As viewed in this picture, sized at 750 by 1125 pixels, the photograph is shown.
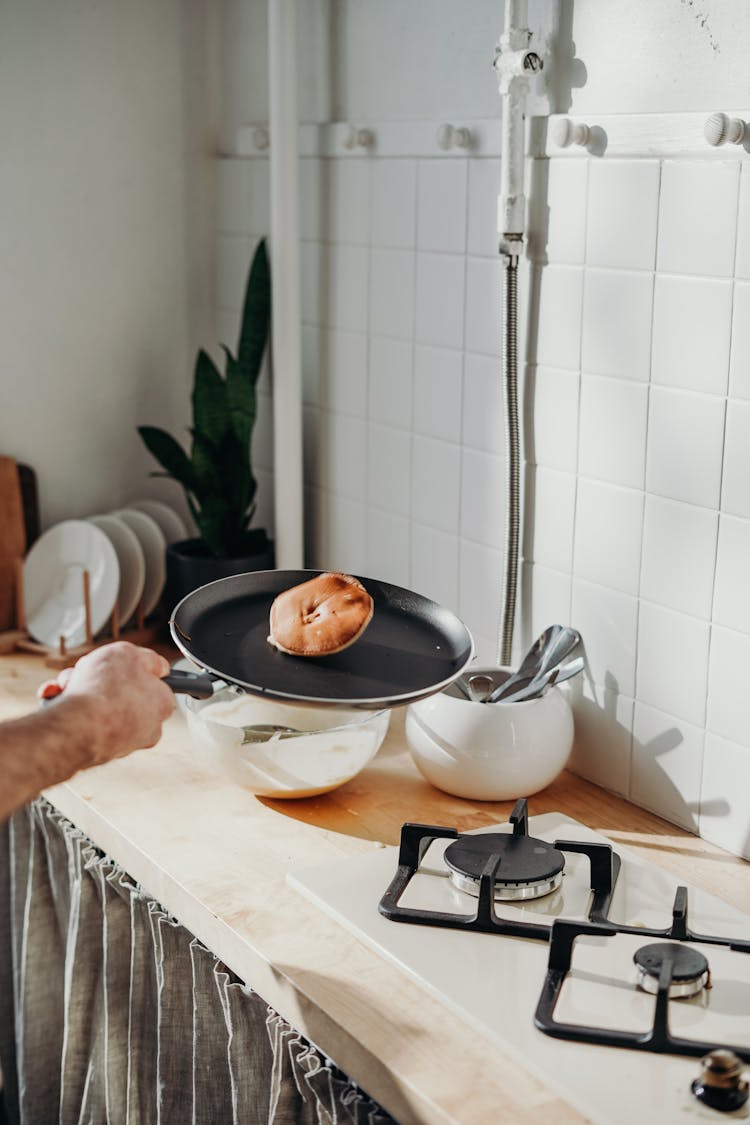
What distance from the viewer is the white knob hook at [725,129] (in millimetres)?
1250

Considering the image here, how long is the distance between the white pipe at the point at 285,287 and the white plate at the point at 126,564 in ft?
0.75

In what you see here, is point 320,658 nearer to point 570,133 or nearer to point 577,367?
point 577,367

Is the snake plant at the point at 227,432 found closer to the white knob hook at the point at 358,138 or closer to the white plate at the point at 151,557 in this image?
the white plate at the point at 151,557

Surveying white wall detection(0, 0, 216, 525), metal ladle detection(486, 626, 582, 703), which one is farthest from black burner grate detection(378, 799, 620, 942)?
white wall detection(0, 0, 216, 525)

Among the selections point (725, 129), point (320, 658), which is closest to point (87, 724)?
point (320, 658)

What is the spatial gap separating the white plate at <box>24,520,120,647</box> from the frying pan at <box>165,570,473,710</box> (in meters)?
0.62

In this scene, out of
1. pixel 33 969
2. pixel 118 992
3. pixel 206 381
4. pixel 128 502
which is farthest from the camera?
pixel 128 502

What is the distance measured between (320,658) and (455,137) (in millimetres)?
735

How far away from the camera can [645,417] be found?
4.76 feet

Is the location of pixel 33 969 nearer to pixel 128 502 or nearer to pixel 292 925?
pixel 292 925

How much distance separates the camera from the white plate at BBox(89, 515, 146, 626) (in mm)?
2061

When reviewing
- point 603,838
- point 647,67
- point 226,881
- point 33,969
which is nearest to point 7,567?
point 33,969

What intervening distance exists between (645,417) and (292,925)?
68cm

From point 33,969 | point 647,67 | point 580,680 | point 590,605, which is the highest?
point 647,67
